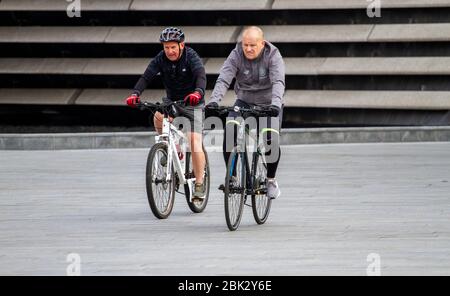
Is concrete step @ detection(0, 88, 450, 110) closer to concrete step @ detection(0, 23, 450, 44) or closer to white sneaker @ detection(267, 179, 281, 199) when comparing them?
concrete step @ detection(0, 23, 450, 44)

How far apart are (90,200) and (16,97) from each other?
525 inches

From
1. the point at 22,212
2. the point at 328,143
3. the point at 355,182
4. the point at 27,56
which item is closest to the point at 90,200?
the point at 22,212

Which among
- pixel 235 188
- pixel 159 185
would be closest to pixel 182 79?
pixel 159 185

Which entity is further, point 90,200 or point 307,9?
point 307,9

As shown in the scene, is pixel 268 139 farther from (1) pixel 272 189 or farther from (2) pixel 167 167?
(2) pixel 167 167

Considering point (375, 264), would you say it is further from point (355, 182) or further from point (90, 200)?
point (355, 182)

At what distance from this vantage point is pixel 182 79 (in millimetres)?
13391

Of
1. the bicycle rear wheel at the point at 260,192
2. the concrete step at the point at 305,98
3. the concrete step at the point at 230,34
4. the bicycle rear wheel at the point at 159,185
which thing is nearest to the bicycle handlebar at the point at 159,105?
the bicycle rear wheel at the point at 159,185

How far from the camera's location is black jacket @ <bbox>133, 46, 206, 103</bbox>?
1330 centimetres

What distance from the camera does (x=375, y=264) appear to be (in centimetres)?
979

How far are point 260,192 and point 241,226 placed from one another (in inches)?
14.7

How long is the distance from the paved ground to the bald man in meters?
0.79

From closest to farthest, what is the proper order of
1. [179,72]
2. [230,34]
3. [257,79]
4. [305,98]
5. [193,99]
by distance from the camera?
[257,79], [193,99], [179,72], [305,98], [230,34]
